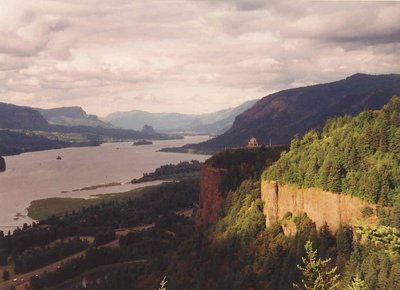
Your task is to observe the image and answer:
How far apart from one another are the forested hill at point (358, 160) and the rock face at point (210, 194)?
32124 mm

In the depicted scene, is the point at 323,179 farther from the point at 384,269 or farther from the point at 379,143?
the point at 384,269

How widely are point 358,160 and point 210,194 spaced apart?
5406 centimetres

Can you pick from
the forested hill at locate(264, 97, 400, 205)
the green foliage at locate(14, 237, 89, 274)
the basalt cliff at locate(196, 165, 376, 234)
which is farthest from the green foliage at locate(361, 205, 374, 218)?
the green foliage at locate(14, 237, 89, 274)

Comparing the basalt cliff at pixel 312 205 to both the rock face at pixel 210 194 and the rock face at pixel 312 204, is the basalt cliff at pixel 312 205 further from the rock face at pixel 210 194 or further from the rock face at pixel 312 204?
the rock face at pixel 210 194

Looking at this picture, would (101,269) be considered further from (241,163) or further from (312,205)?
(312,205)

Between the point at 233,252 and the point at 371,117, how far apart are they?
35852 mm

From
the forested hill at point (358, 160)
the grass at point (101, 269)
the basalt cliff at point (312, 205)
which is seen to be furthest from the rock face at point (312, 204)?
the grass at point (101, 269)

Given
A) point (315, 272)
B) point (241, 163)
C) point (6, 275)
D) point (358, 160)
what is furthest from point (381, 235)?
point (6, 275)

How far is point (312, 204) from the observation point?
262ft

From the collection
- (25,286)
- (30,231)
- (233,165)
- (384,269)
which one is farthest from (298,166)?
(30,231)

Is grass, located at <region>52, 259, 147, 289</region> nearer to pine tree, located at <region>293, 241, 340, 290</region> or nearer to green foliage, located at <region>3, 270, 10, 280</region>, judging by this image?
green foliage, located at <region>3, 270, 10, 280</region>

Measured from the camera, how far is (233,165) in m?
120

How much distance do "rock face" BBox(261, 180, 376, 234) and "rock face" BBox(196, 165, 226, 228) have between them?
2394cm

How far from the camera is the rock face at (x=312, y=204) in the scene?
72.1m
